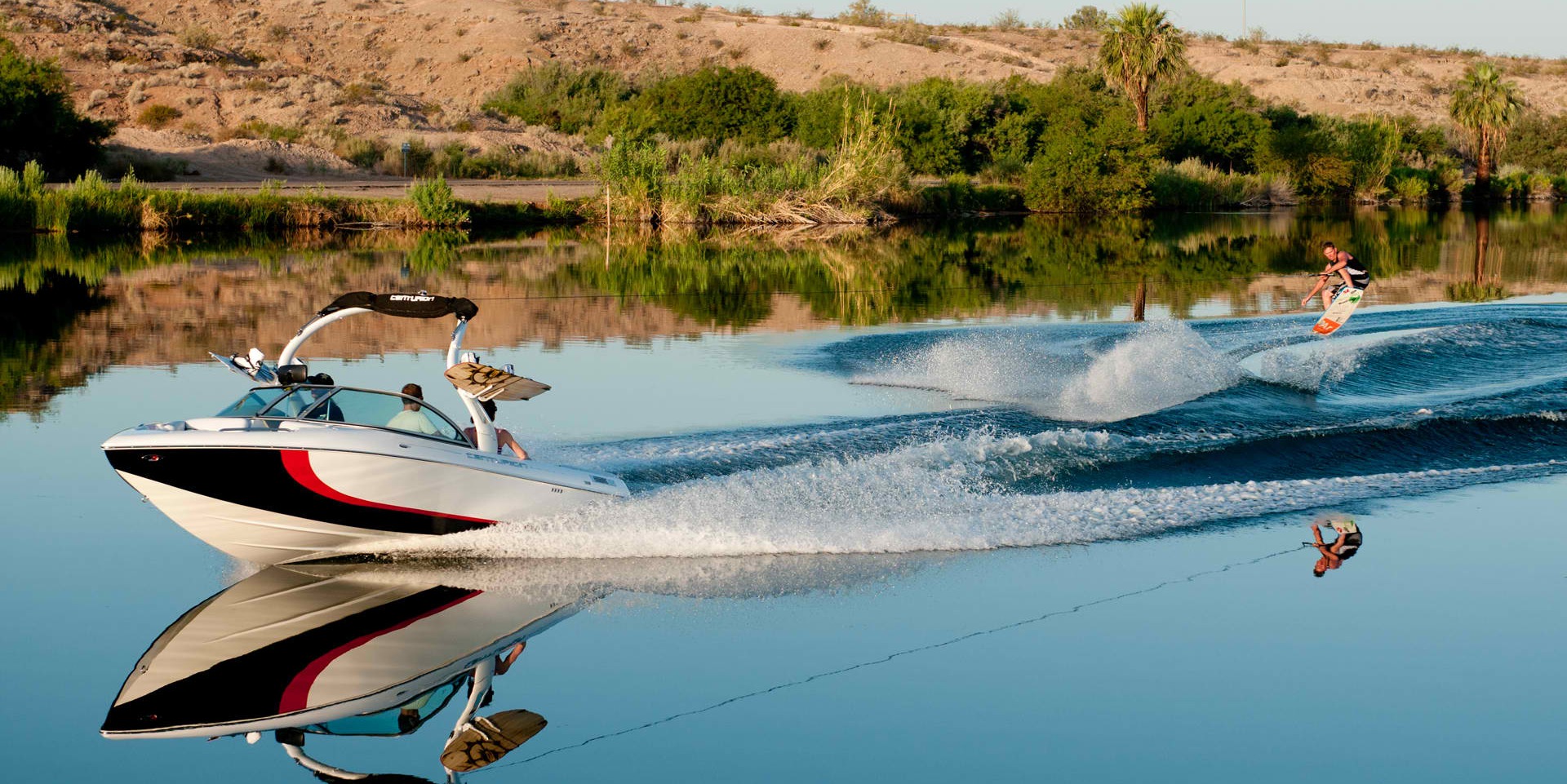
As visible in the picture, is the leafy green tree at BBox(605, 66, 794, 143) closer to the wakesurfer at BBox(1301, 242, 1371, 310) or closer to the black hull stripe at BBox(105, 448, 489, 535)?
the wakesurfer at BBox(1301, 242, 1371, 310)

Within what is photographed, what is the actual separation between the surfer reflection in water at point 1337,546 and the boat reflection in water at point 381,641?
9.44 ft

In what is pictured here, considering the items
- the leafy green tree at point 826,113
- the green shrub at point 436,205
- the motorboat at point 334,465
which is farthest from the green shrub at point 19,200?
the motorboat at point 334,465

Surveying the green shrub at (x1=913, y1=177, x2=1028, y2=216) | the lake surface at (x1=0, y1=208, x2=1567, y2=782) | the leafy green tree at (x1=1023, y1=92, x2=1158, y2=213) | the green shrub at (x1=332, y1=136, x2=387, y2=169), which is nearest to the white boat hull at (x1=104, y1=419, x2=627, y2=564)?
the lake surface at (x1=0, y1=208, x2=1567, y2=782)

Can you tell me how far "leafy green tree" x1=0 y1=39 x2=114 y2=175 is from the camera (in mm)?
48719

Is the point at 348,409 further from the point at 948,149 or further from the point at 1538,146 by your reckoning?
the point at 1538,146

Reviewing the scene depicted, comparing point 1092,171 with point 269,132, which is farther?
point 269,132

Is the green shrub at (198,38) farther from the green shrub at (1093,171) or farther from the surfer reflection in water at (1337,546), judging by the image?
the surfer reflection in water at (1337,546)

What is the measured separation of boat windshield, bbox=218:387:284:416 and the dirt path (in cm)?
3820

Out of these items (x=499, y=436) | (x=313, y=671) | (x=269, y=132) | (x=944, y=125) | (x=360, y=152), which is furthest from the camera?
(x=944, y=125)

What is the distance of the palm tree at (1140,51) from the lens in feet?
207

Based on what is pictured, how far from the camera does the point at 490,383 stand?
10625 mm

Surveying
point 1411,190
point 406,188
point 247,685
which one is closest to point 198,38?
point 406,188

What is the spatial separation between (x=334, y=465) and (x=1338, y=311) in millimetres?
16105

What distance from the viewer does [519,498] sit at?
10.7 m
